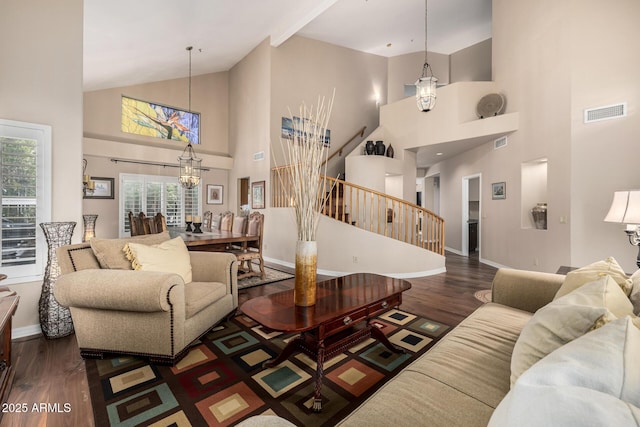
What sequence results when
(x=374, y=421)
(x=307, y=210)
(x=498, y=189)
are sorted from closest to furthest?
(x=374, y=421)
(x=307, y=210)
(x=498, y=189)

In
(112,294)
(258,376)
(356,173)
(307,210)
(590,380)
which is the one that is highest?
(356,173)

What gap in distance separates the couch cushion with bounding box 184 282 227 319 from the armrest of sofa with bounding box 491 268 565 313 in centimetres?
220

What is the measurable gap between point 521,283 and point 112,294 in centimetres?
278

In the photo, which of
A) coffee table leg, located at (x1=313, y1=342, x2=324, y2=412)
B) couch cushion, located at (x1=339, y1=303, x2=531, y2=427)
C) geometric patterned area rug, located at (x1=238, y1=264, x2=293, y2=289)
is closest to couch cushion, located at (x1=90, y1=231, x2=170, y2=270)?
coffee table leg, located at (x1=313, y1=342, x2=324, y2=412)

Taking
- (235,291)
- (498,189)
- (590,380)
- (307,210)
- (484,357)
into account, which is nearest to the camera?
(590,380)

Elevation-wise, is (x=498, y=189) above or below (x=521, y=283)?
above

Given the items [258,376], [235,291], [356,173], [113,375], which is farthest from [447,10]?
[113,375]

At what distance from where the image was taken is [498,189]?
220 inches

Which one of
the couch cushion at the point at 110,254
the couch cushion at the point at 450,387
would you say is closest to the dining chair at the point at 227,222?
the couch cushion at the point at 110,254

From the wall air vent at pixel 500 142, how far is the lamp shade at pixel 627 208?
306cm

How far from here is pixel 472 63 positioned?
784cm

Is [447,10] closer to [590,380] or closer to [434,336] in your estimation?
[434,336]

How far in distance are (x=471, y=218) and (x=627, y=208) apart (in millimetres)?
6277

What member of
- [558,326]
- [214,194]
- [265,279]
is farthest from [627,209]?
[214,194]
